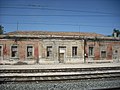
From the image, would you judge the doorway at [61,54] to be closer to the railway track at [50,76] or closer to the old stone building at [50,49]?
the old stone building at [50,49]

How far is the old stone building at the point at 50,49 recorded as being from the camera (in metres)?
24.4

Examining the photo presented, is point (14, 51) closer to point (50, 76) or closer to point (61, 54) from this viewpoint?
point (61, 54)

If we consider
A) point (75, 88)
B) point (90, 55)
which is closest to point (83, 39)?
point (90, 55)

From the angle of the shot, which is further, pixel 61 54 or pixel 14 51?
pixel 61 54

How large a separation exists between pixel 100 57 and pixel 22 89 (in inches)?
826

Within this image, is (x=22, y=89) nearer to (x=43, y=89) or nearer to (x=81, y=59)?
(x=43, y=89)

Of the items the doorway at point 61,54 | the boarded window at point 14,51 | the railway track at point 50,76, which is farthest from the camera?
the doorway at point 61,54

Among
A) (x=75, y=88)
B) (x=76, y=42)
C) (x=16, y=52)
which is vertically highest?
(x=76, y=42)

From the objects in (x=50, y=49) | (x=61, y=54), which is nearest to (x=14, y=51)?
(x=50, y=49)

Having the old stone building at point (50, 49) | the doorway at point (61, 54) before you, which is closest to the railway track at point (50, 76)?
the old stone building at point (50, 49)

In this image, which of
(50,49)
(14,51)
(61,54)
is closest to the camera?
(14,51)

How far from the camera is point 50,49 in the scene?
25.4 m

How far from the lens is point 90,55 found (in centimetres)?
2688

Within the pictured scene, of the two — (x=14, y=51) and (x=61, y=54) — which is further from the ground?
(x=14, y=51)
